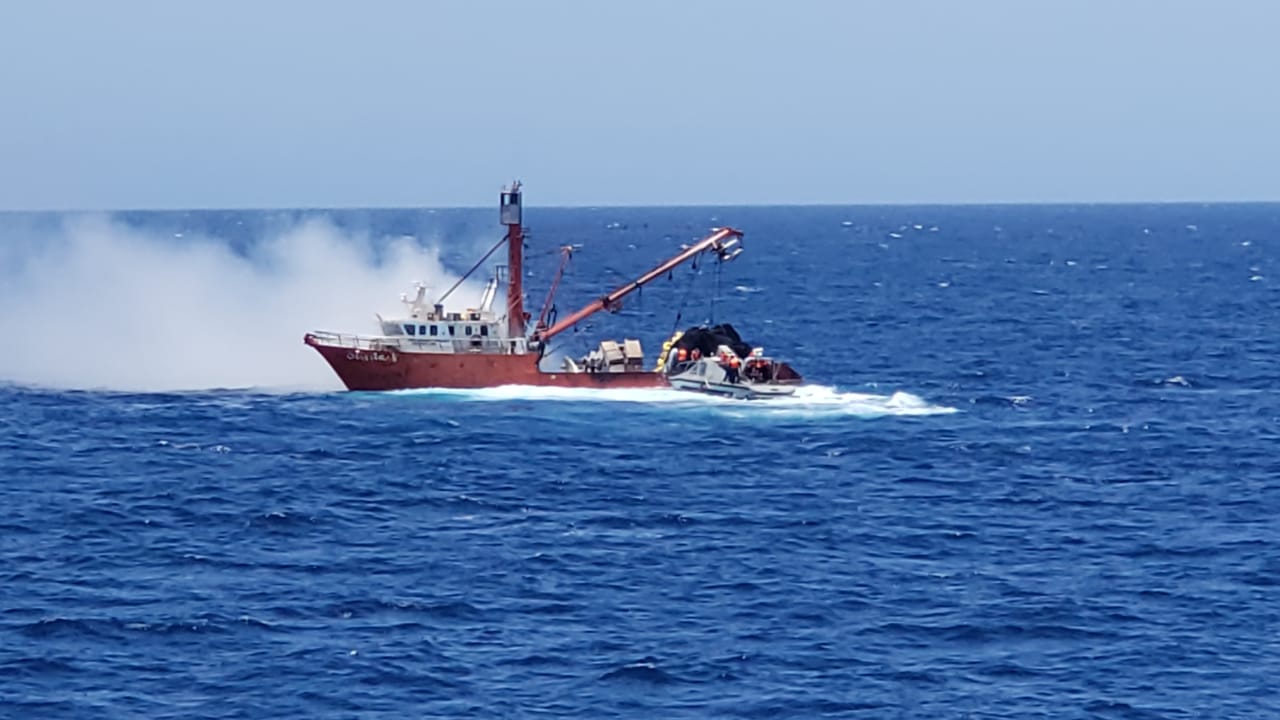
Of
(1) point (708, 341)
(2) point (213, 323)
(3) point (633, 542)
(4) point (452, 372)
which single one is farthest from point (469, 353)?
(3) point (633, 542)

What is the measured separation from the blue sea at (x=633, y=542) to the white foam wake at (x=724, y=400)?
14.5 inches

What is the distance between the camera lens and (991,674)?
50.9 meters

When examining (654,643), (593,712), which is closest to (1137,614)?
(654,643)

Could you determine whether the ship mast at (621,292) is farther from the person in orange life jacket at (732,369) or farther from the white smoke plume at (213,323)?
the white smoke plume at (213,323)

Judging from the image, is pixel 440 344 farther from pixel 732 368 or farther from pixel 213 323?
pixel 213 323

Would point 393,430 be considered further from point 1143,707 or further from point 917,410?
point 1143,707

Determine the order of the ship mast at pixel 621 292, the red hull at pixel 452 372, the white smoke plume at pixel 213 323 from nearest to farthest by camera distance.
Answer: the red hull at pixel 452 372
the ship mast at pixel 621 292
the white smoke plume at pixel 213 323

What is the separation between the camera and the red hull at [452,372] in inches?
4031

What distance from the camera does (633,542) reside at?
2640 inches

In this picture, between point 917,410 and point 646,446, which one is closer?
point 646,446

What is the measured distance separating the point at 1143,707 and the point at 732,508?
88.9ft

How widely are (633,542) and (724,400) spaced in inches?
1348

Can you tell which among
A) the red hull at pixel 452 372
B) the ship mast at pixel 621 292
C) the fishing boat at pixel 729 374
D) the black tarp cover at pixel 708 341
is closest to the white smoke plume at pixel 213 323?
the red hull at pixel 452 372

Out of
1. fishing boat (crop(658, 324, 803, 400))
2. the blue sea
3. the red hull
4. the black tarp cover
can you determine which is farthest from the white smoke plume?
fishing boat (crop(658, 324, 803, 400))
